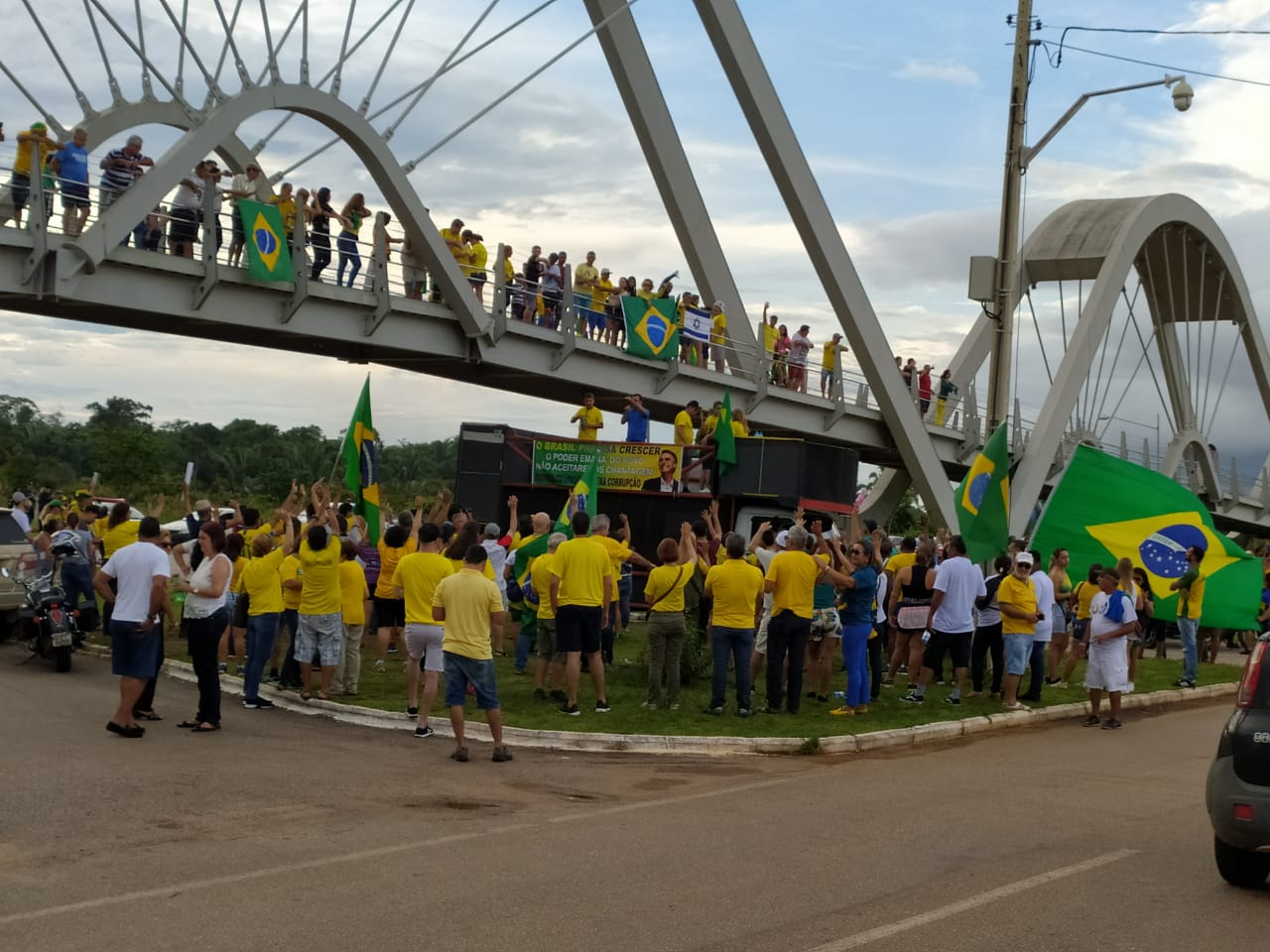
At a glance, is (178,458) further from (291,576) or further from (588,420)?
(291,576)

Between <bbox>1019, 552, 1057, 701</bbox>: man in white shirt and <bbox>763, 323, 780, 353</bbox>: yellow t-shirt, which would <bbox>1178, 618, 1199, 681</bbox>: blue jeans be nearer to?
<bbox>1019, 552, 1057, 701</bbox>: man in white shirt

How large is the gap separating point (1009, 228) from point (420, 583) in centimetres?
1489

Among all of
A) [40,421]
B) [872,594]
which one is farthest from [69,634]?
[40,421]

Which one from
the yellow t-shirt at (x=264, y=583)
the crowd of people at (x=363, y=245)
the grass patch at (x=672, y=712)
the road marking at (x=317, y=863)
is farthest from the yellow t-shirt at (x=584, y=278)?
the road marking at (x=317, y=863)

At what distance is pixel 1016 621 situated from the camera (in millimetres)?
15547

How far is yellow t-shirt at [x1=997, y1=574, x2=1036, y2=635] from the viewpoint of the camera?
15.5 metres

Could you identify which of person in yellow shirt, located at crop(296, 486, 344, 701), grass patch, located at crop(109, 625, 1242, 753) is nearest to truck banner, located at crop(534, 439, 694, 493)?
grass patch, located at crop(109, 625, 1242, 753)

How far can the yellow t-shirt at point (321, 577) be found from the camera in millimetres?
13633

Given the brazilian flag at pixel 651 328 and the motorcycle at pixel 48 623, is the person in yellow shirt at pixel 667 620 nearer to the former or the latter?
the motorcycle at pixel 48 623

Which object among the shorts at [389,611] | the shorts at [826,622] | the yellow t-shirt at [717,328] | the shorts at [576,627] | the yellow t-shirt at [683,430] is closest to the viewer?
the shorts at [576,627]

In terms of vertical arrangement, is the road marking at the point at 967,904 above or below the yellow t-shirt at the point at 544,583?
below

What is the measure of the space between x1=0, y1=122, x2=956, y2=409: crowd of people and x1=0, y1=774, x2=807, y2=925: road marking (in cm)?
1280

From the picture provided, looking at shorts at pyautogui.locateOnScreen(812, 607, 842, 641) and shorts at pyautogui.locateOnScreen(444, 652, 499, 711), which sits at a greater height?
shorts at pyautogui.locateOnScreen(812, 607, 842, 641)

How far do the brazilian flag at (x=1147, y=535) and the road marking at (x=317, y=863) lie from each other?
9.71 m
